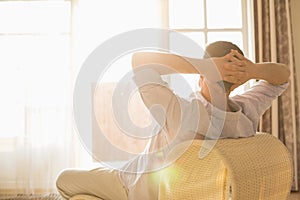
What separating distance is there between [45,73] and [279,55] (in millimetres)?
2022

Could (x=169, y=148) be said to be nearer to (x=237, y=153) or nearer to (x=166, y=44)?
(x=237, y=153)

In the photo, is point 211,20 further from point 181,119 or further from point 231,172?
point 231,172

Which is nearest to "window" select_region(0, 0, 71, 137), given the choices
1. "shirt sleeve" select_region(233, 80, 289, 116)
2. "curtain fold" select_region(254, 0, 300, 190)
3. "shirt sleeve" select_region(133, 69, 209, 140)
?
"curtain fold" select_region(254, 0, 300, 190)

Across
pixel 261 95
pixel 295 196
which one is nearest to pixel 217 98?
pixel 261 95

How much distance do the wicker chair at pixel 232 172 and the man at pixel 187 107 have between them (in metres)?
0.08

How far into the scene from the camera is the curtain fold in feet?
11.1

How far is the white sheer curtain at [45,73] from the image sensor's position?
3430 millimetres

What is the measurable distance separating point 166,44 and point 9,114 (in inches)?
58.8

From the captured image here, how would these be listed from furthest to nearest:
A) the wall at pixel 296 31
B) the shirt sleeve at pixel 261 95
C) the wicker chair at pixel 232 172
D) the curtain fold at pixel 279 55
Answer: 1. the wall at pixel 296 31
2. the curtain fold at pixel 279 55
3. the shirt sleeve at pixel 261 95
4. the wicker chair at pixel 232 172

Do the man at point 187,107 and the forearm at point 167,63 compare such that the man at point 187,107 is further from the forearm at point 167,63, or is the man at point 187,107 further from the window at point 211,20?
the window at point 211,20

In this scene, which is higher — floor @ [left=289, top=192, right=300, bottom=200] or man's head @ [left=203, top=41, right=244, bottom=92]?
man's head @ [left=203, top=41, right=244, bottom=92]

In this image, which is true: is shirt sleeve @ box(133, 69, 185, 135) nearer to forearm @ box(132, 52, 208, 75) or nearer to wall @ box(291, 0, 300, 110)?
forearm @ box(132, 52, 208, 75)

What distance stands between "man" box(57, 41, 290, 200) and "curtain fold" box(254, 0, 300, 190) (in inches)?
82.7

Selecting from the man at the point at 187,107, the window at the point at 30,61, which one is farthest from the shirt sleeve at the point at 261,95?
the window at the point at 30,61
